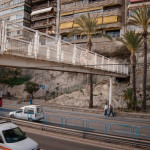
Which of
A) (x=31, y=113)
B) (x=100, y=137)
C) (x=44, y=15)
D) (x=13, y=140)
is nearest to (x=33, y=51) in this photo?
(x=13, y=140)

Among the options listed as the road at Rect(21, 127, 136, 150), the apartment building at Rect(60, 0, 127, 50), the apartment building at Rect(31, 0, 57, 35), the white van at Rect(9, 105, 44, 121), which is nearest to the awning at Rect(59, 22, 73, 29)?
the apartment building at Rect(60, 0, 127, 50)

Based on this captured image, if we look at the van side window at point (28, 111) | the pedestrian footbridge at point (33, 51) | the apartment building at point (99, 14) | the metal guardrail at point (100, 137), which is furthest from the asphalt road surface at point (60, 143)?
the apartment building at point (99, 14)

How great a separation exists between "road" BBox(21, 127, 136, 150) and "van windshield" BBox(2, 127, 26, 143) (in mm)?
1798

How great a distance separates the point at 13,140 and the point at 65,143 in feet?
11.7

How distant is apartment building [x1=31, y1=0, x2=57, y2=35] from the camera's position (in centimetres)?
4725

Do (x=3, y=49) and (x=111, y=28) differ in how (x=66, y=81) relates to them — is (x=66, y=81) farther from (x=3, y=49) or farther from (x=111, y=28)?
(x=3, y=49)

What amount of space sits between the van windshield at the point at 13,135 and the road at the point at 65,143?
5.90 feet

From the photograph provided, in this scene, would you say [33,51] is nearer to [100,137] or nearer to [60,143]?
[60,143]

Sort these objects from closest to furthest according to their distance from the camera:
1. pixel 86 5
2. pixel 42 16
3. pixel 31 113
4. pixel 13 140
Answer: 1. pixel 13 140
2. pixel 31 113
3. pixel 86 5
4. pixel 42 16

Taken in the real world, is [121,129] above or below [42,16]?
below

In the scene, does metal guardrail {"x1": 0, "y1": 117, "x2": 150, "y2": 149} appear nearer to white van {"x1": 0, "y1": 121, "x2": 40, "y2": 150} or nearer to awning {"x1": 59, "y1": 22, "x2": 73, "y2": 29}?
white van {"x1": 0, "y1": 121, "x2": 40, "y2": 150}

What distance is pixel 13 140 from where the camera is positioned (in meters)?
6.78

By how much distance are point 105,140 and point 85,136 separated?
1318 millimetres

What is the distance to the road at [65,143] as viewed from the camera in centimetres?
866
